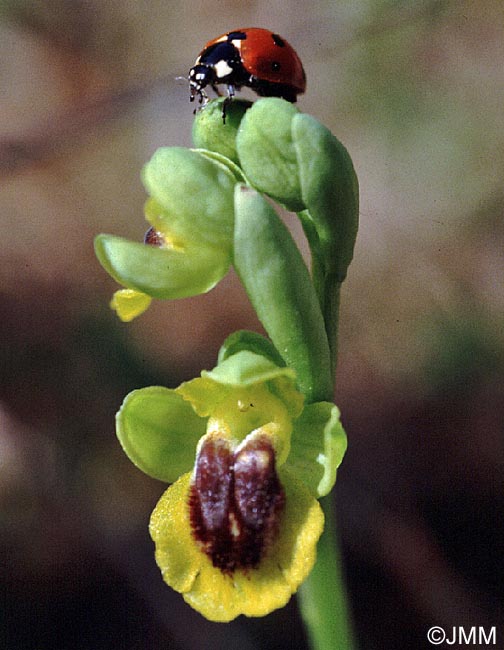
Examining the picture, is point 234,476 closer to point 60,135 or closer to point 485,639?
point 485,639

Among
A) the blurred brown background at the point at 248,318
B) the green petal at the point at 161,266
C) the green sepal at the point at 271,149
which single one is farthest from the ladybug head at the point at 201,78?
the blurred brown background at the point at 248,318

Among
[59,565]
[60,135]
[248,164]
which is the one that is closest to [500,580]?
[59,565]

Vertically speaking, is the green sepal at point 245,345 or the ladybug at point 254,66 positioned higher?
the ladybug at point 254,66

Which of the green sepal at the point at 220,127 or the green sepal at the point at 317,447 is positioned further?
the green sepal at the point at 220,127

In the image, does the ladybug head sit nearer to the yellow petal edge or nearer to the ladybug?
the ladybug

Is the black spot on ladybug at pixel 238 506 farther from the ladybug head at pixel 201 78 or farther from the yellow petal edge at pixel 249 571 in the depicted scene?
the ladybug head at pixel 201 78

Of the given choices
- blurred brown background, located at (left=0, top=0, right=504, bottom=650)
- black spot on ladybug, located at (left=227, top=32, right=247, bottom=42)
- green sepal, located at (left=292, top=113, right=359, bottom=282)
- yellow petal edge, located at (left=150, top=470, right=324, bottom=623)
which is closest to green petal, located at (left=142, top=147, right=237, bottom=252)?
green sepal, located at (left=292, top=113, right=359, bottom=282)
